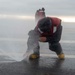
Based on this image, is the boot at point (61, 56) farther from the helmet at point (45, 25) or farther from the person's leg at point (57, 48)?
the helmet at point (45, 25)

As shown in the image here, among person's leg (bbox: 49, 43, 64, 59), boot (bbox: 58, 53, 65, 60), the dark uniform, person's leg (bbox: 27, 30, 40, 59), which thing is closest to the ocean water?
person's leg (bbox: 27, 30, 40, 59)

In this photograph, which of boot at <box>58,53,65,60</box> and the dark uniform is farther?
boot at <box>58,53,65,60</box>

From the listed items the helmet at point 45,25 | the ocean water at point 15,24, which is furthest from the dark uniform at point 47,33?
the ocean water at point 15,24

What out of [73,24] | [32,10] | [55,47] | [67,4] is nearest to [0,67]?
[55,47]

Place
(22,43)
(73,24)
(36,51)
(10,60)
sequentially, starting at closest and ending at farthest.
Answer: (10,60) < (36,51) < (22,43) < (73,24)

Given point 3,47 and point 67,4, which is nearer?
point 3,47

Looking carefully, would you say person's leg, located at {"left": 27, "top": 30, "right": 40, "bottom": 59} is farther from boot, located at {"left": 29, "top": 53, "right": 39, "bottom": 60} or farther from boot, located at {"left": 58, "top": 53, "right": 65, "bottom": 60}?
boot, located at {"left": 58, "top": 53, "right": 65, "bottom": 60}

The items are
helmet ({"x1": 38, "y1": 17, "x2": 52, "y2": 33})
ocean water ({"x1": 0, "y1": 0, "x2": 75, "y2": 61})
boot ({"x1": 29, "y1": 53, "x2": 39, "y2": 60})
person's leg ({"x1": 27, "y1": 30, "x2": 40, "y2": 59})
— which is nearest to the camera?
helmet ({"x1": 38, "y1": 17, "x2": 52, "y2": 33})

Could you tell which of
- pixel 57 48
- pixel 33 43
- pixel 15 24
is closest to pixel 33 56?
pixel 33 43

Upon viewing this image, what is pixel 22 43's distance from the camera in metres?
8.83

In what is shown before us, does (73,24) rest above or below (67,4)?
below

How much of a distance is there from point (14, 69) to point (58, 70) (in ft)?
2.85

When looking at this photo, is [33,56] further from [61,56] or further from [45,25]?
[45,25]

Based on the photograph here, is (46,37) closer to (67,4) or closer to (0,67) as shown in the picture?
(0,67)
